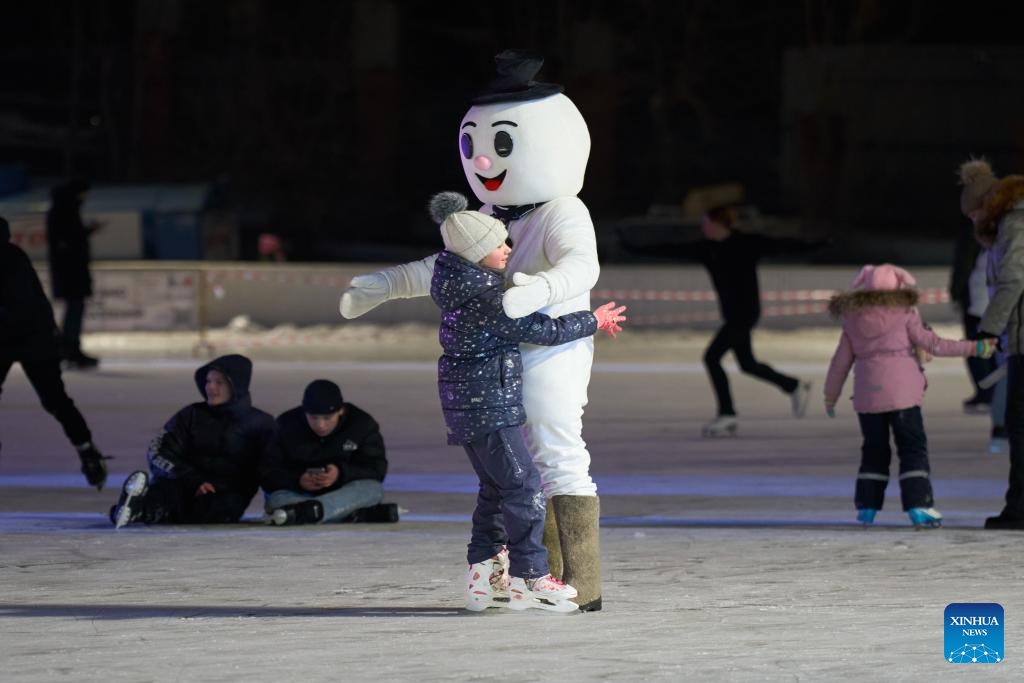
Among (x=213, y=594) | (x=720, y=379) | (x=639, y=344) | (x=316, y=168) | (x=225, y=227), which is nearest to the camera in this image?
(x=213, y=594)

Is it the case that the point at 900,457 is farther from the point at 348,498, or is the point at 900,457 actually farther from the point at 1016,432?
the point at 348,498

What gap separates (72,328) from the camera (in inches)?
696

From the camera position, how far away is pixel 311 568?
8.14m

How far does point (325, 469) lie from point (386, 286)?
7.50 feet

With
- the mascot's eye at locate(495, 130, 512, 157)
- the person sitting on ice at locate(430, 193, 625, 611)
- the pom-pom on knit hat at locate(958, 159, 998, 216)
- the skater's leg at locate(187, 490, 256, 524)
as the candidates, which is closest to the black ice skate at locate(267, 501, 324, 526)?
the skater's leg at locate(187, 490, 256, 524)

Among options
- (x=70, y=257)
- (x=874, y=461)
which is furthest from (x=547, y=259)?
(x=70, y=257)

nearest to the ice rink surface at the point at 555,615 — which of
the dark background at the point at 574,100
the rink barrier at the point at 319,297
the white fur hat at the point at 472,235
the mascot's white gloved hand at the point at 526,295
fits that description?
the mascot's white gloved hand at the point at 526,295

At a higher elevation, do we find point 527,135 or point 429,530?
point 527,135

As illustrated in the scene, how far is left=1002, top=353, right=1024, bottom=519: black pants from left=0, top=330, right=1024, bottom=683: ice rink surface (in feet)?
0.75

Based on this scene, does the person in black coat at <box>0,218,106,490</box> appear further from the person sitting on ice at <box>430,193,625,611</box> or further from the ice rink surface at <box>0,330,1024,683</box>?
the person sitting on ice at <box>430,193,625,611</box>

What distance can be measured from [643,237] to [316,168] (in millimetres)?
9594

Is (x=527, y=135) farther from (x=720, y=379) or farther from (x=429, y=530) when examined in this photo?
(x=720, y=379)

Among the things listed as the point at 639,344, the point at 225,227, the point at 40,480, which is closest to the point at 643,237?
the point at 225,227

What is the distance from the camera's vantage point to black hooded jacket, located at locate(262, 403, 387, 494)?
954cm
